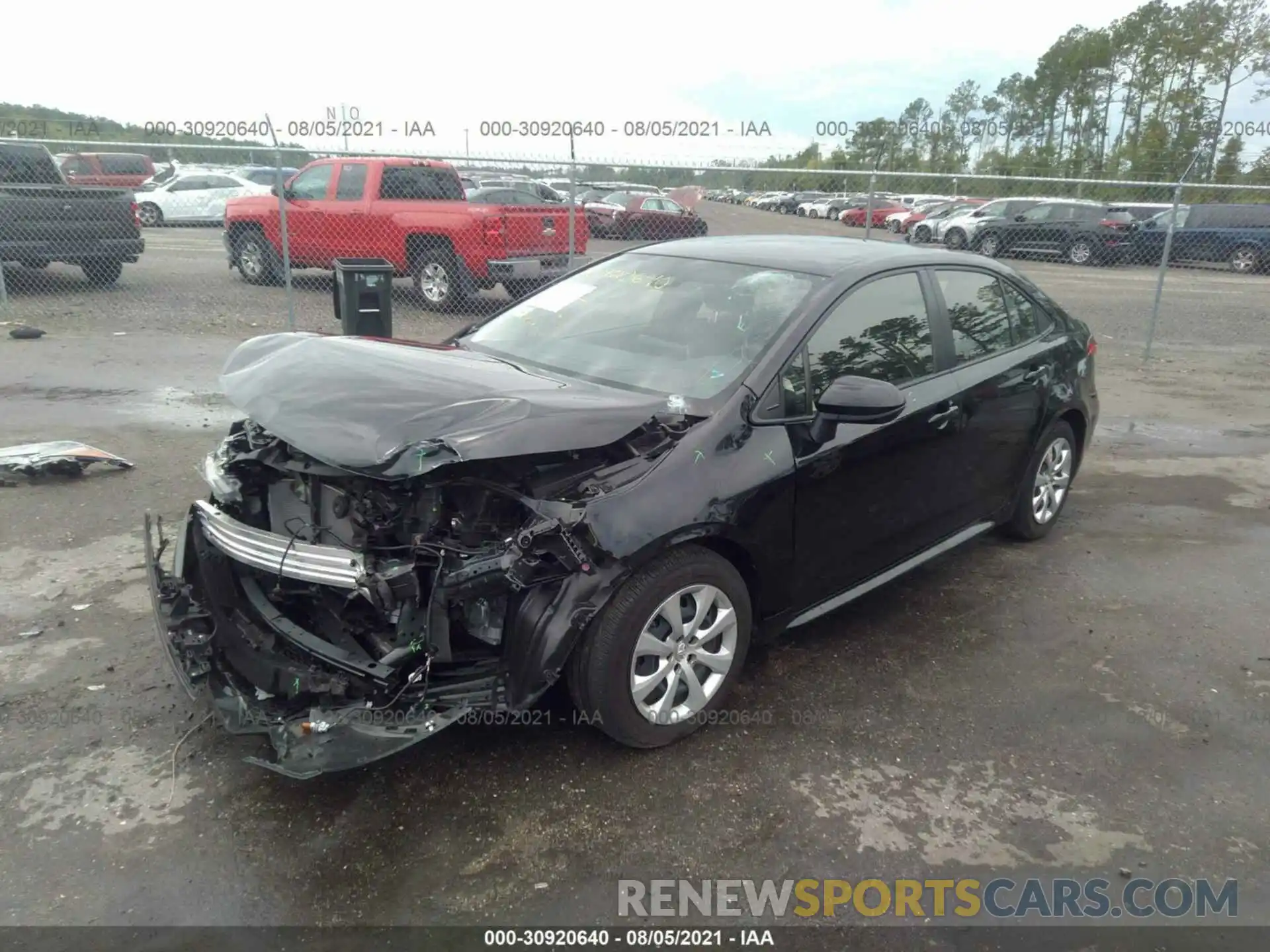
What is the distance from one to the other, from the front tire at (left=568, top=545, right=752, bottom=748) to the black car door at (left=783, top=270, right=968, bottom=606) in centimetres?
45

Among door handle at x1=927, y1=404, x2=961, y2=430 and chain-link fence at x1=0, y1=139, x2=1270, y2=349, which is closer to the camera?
door handle at x1=927, y1=404, x2=961, y2=430

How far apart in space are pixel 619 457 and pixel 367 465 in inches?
33.1

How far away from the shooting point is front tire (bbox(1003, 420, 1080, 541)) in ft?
16.7

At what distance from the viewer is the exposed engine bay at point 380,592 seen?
9.18 feet

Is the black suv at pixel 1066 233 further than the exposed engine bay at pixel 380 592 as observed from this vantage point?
Yes

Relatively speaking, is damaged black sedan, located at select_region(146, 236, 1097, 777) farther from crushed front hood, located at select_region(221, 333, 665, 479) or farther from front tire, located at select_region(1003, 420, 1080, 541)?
front tire, located at select_region(1003, 420, 1080, 541)

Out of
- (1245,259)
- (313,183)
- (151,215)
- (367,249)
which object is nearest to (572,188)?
(367,249)

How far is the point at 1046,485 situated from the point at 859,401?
8.37ft

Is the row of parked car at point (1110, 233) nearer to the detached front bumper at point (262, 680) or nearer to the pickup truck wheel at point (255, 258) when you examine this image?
the pickup truck wheel at point (255, 258)

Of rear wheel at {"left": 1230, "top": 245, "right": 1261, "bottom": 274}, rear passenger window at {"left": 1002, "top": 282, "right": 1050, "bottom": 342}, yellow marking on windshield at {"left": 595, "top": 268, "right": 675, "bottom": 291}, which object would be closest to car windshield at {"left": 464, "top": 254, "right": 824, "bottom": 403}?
yellow marking on windshield at {"left": 595, "top": 268, "right": 675, "bottom": 291}

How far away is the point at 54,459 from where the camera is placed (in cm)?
572

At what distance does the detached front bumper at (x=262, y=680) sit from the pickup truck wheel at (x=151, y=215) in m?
22.9

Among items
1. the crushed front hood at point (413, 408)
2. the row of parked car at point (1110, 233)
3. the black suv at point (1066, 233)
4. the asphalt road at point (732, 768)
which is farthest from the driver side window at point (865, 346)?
the black suv at point (1066, 233)

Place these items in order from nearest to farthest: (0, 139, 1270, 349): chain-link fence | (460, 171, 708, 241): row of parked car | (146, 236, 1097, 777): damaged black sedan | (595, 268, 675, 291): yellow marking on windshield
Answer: (146, 236, 1097, 777): damaged black sedan → (595, 268, 675, 291): yellow marking on windshield → (0, 139, 1270, 349): chain-link fence → (460, 171, 708, 241): row of parked car
